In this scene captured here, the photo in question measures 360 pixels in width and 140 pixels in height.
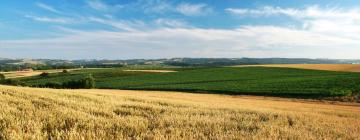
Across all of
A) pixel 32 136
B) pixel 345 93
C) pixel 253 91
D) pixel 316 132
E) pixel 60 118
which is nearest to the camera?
pixel 32 136

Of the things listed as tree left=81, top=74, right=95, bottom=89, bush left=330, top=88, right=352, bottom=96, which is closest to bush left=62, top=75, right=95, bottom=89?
tree left=81, top=74, right=95, bottom=89

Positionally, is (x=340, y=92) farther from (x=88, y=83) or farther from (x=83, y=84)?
(x=83, y=84)

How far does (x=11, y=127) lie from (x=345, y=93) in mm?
49024

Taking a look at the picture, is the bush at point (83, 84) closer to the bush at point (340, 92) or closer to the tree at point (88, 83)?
the tree at point (88, 83)

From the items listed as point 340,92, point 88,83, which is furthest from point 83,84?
point 340,92

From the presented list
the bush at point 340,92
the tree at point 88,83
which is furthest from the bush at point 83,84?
the bush at point 340,92

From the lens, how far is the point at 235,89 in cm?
6206

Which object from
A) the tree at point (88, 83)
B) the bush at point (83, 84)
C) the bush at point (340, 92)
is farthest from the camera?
the bush at point (83, 84)

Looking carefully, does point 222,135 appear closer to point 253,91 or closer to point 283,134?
point 283,134

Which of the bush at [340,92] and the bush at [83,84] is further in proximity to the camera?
the bush at [83,84]

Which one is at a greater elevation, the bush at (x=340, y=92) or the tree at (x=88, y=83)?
the bush at (x=340, y=92)

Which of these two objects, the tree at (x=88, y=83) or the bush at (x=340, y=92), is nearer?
the bush at (x=340, y=92)

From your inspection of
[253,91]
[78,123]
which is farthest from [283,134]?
[253,91]

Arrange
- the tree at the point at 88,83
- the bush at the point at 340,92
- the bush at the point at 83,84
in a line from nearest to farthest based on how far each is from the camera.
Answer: the bush at the point at 340,92 → the tree at the point at 88,83 → the bush at the point at 83,84
